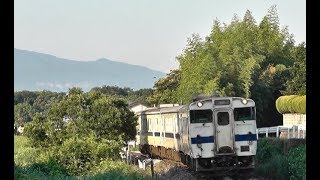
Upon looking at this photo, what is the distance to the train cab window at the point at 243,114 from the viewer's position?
17.5m

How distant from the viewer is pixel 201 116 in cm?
1762

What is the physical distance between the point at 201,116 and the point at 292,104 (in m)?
17.8

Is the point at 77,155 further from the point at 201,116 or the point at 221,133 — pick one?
the point at 221,133

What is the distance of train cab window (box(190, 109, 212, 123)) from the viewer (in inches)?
691

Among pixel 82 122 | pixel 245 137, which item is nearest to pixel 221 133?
pixel 245 137

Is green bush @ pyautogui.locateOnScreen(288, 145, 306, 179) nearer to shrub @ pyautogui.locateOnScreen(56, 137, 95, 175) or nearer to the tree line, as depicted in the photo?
shrub @ pyautogui.locateOnScreen(56, 137, 95, 175)

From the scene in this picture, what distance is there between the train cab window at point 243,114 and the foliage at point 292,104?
15.2 meters

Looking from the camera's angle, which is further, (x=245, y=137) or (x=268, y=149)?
(x=268, y=149)

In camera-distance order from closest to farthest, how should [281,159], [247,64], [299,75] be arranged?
[281,159], [299,75], [247,64]

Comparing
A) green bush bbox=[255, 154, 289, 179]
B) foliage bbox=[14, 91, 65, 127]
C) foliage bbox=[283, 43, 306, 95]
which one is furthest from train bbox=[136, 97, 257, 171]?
foliage bbox=[283, 43, 306, 95]

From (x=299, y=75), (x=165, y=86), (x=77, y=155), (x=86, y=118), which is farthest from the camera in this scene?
(x=165, y=86)
